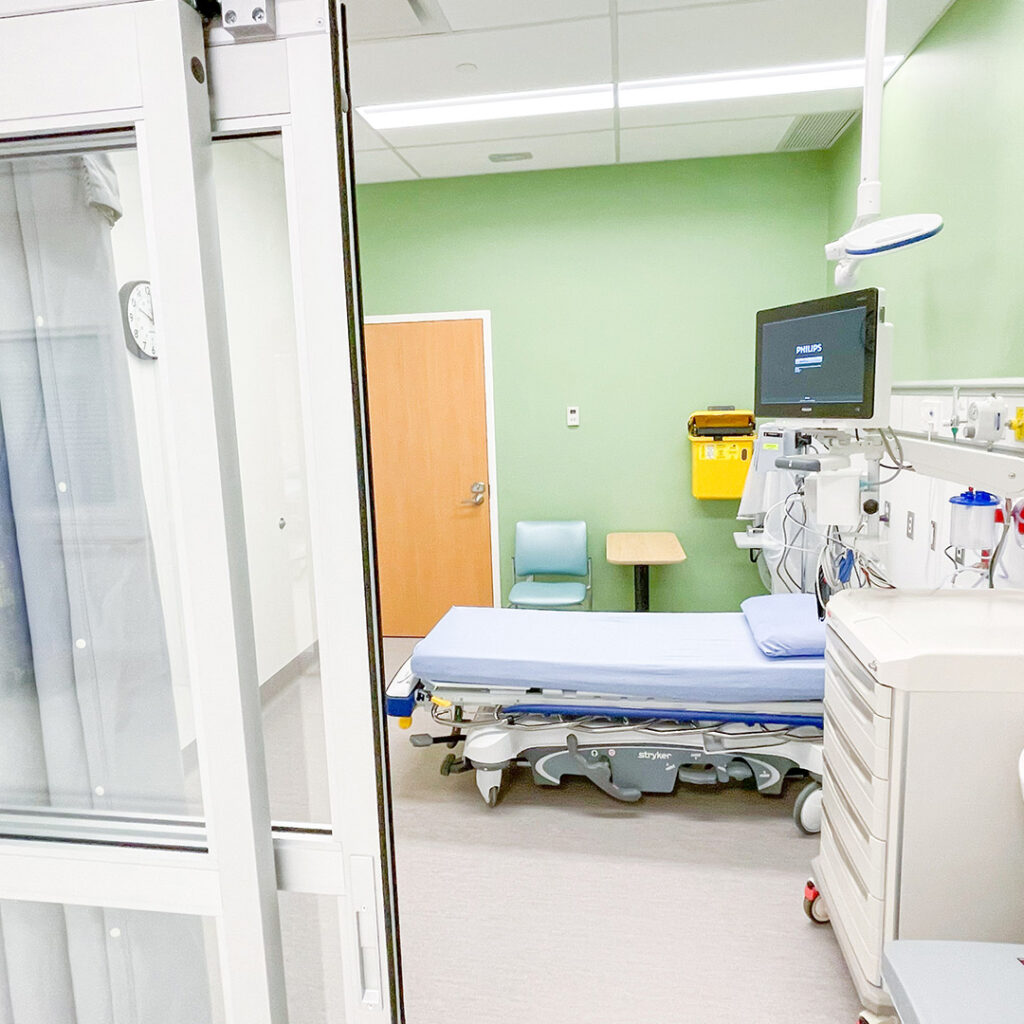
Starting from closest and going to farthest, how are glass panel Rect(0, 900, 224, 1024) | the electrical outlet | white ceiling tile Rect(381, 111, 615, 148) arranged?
glass panel Rect(0, 900, 224, 1024) → the electrical outlet → white ceiling tile Rect(381, 111, 615, 148)

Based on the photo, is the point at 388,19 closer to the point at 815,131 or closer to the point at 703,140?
the point at 703,140

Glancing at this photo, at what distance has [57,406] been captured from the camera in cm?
98

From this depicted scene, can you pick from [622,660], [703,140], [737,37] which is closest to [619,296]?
[703,140]

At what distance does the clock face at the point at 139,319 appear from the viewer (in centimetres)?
84

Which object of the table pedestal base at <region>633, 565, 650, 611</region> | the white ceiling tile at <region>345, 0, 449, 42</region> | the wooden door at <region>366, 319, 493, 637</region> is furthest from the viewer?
the wooden door at <region>366, 319, 493, 637</region>

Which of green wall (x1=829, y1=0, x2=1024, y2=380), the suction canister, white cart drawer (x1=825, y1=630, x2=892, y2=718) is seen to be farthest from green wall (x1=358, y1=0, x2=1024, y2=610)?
white cart drawer (x1=825, y1=630, x2=892, y2=718)

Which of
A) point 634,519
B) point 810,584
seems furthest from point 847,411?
point 634,519

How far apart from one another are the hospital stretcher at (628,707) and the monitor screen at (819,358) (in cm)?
93

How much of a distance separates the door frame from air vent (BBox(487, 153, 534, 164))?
32.7 inches

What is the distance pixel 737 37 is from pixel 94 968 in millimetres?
3238

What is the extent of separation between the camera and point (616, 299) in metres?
4.38

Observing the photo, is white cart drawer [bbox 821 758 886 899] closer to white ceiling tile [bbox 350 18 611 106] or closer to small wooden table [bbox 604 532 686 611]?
small wooden table [bbox 604 532 686 611]

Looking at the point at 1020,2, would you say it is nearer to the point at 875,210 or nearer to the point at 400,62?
the point at 875,210

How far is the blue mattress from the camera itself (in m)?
2.58
